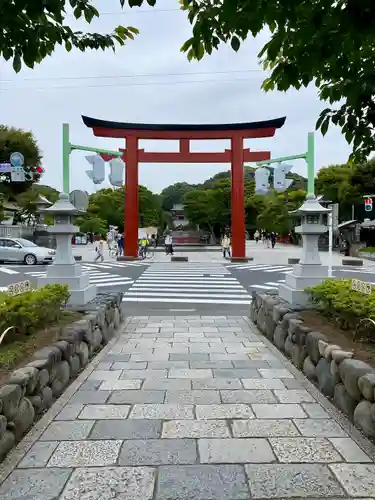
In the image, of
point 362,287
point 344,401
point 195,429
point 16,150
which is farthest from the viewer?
point 16,150

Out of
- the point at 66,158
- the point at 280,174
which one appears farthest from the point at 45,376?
the point at 280,174

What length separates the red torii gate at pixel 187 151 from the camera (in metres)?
23.6

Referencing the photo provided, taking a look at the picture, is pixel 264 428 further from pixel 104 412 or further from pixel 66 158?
pixel 66 158

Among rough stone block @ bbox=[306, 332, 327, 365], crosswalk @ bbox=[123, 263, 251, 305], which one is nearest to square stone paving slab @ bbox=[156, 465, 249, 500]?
rough stone block @ bbox=[306, 332, 327, 365]

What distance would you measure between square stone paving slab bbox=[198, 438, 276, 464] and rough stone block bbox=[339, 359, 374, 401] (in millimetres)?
817

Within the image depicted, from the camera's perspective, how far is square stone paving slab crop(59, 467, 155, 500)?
247 cm

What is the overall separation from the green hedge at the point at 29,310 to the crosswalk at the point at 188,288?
20.0ft

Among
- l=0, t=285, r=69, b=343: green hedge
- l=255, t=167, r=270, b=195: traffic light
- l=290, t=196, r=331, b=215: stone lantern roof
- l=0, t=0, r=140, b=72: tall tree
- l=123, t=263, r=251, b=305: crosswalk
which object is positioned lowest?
l=123, t=263, r=251, b=305: crosswalk

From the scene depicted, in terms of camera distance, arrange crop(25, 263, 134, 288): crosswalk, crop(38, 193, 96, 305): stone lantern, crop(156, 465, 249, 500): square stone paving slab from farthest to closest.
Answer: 1. crop(25, 263, 134, 288): crosswalk
2. crop(38, 193, 96, 305): stone lantern
3. crop(156, 465, 249, 500): square stone paving slab

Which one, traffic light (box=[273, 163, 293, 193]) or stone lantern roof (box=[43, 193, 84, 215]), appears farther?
traffic light (box=[273, 163, 293, 193])

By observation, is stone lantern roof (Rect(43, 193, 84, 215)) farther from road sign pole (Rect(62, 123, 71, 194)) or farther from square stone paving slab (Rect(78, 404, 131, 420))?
square stone paving slab (Rect(78, 404, 131, 420))

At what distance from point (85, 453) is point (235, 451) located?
1021 mm

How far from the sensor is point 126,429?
3.37 m

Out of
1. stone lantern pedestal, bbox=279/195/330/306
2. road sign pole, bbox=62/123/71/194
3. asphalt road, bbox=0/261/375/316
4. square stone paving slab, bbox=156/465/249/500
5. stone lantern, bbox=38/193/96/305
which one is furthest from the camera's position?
asphalt road, bbox=0/261/375/316
